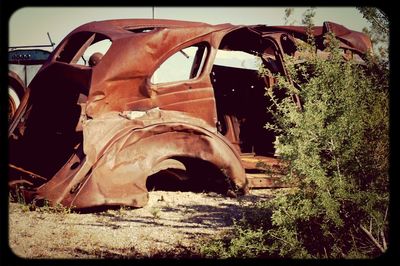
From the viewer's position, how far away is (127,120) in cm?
473

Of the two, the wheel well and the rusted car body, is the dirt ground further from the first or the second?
the wheel well

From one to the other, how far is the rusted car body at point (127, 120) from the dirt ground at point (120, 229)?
210 millimetres

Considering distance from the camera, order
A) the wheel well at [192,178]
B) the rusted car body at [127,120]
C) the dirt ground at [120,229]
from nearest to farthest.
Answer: the dirt ground at [120,229] < the rusted car body at [127,120] < the wheel well at [192,178]

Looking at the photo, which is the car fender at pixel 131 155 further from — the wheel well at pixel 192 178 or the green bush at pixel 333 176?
the green bush at pixel 333 176

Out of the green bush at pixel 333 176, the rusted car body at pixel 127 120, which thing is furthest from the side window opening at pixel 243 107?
the green bush at pixel 333 176

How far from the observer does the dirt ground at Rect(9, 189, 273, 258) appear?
11.2 ft

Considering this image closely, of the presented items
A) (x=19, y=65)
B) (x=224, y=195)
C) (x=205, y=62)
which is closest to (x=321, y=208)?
(x=224, y=195)

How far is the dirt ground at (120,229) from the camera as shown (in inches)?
134

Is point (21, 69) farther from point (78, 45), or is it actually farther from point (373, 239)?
point (373, 239)

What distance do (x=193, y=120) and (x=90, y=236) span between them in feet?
6.91

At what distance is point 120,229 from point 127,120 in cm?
139

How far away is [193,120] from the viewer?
518cm

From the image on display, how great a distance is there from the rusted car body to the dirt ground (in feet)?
0.69
